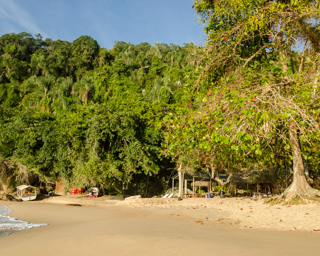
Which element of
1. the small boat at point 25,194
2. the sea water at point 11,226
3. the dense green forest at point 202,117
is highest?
the dense green forest at point 202,117

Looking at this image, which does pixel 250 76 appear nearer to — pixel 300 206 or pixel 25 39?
pixel 300 206

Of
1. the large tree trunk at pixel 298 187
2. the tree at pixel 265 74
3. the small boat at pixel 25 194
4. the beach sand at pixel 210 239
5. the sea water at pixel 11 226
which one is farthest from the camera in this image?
the small boat at pixel 25 194

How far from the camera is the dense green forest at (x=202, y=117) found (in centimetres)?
750

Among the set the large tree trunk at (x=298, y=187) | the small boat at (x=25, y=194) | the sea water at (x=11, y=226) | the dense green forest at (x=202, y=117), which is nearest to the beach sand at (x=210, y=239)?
the sea water at (x=11, y=226)

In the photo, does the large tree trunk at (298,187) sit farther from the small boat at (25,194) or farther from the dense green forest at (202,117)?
the small boat at (25,194)

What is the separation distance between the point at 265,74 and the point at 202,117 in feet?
9.40

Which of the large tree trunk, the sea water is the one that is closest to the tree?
the large tree trunk

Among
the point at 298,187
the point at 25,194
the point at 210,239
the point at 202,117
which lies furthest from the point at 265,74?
the point at 25,194

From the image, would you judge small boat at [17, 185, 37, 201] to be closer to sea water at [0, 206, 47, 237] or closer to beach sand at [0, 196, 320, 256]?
sea water at [0, 206, 47, 237]

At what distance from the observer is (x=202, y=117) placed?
769 cm

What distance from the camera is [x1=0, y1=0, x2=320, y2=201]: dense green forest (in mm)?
7500

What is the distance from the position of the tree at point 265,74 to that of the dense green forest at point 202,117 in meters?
0.04

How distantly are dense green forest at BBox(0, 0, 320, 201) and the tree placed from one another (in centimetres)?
4

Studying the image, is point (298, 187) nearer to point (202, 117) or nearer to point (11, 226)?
point (202, 117)
